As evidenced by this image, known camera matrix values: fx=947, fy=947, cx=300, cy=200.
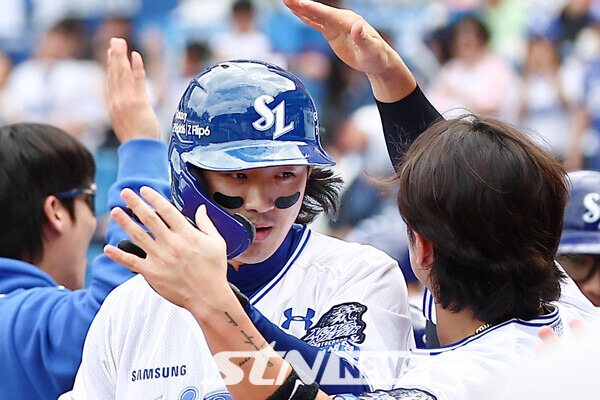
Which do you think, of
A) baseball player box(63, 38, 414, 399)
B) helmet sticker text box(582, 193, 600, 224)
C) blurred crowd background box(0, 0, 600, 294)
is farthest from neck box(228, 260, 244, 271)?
blurred crowd background box(0, 0, 600, 294)

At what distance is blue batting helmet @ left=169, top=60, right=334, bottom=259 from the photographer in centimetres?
255

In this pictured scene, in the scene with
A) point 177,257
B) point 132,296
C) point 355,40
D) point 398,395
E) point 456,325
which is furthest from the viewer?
point 355,40

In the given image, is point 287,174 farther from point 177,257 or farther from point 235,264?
point 177,257

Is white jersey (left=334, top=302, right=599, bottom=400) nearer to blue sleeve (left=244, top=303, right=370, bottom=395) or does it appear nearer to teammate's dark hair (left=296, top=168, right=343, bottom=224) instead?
blue sleeve (left=244, top=303, right=370, bottom=395)

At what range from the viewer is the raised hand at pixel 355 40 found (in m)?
2.82

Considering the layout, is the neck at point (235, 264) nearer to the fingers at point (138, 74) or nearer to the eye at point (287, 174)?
the eye at point (287, 174)

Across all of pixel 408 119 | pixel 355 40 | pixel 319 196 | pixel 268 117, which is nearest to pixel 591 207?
pixel 408 119

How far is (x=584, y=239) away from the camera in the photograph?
3812 mm

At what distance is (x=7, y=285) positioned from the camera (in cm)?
355

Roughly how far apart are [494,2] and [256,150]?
8.84m

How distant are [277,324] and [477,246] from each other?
0.61m

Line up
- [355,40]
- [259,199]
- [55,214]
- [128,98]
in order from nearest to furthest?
[259,199], [355,40], [128,98], [55,214]

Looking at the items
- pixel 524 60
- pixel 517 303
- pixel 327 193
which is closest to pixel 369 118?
pixel 524 60

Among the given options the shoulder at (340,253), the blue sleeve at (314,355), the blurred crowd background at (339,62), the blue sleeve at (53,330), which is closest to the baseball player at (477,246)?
the blue sleeve at (314,355)
